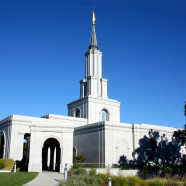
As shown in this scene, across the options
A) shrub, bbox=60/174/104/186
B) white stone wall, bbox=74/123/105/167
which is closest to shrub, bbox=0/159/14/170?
white stone wall, bbox=74/123/105/167

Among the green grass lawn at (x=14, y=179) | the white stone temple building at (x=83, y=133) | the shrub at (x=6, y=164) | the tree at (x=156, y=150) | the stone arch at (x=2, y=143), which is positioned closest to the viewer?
the green grass lawn at (x=14, y=179)

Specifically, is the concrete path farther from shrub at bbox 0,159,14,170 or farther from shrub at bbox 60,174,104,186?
shrub at bbox 0,159,14,170

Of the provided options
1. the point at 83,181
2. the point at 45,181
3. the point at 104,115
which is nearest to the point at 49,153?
the point at 104,115

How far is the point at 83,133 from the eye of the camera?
34312mm

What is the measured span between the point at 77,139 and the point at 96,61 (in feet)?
49.3

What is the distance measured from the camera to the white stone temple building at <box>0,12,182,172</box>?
26438mm

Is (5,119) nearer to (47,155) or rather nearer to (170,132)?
(47,155)

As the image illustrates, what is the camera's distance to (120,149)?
31766 millimetres

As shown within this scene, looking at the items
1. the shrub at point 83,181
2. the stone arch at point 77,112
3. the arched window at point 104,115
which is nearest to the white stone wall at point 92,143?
the stone arch at point 77,112

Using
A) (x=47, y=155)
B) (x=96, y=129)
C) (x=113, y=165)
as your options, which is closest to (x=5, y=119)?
(x=47, y=155)

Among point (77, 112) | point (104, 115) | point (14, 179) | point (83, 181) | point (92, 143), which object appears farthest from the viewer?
point (77, 112)

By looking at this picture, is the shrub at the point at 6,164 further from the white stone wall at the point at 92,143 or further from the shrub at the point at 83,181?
the shrub at the point at 83,181

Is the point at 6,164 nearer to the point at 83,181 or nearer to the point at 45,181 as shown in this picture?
the point at 45,181

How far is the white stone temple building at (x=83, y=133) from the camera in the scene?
86.7 feet
